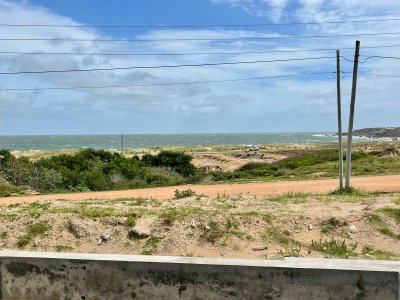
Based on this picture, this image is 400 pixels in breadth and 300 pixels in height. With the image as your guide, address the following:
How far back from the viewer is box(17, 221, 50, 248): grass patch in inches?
441

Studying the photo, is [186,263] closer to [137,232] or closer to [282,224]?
[137,232]

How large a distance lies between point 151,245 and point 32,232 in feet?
9.41

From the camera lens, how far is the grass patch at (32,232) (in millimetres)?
11203

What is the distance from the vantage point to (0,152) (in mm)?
36531

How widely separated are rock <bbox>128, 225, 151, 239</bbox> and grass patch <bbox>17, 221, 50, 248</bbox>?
2056mm

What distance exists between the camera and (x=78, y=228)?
1174cm

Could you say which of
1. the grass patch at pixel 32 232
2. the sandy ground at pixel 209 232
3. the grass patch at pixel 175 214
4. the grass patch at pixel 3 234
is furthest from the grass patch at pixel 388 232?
the grass patch at pixel 3 234

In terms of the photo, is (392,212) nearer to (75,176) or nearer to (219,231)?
(219,231)

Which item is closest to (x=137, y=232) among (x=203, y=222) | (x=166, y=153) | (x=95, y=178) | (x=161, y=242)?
(x=161, y=242)

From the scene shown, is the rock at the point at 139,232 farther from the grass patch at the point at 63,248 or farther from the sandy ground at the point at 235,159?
the sandy ground at the point at 235,159

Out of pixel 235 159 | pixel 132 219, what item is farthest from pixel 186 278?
pixel 235 159

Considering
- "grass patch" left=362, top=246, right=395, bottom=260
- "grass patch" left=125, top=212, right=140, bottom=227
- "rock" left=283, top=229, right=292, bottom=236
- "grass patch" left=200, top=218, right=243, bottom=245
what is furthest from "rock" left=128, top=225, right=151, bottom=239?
"grass patch" left=362, top=246, right=395, bottom=260

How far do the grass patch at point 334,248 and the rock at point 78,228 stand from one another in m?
5.28

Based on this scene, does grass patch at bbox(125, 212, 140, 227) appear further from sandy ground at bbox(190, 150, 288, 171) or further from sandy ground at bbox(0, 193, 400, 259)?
sandy ground at bbox(190, 150, 288, 171)
